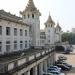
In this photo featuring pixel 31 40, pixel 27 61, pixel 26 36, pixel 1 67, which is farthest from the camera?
pixel 31 40

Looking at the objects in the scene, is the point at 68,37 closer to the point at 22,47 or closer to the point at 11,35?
the point at 22,47

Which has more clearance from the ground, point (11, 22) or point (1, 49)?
point (11, 22)

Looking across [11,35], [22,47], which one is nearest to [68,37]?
[22,47]

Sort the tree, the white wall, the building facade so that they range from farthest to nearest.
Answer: the tree, the white wall, the building facade

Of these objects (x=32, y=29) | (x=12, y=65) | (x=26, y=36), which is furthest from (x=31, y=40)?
(x=12, y=65)

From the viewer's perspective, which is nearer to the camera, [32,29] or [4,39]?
[4,39]

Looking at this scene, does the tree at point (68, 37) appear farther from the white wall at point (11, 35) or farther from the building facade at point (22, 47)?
the white wall at point (11, 35)

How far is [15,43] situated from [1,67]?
17.9 m

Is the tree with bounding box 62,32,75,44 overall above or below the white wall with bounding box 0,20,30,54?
above

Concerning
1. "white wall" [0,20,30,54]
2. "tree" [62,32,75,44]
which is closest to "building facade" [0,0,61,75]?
"white wall" [0,20,30,54]

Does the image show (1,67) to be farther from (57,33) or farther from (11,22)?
(57,33)

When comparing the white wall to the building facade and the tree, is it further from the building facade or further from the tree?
the tree

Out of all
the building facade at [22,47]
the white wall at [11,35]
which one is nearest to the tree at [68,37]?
the building facade at [22,47]

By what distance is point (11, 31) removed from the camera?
30.8 meters
